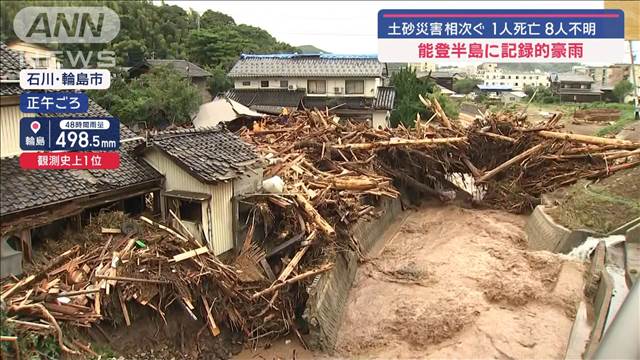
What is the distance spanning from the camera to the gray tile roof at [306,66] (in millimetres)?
32094

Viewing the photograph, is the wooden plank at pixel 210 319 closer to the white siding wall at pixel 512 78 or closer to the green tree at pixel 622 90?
the green tree at pixel 622 90

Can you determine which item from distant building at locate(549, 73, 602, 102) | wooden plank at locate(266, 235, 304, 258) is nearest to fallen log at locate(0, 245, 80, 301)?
wooden plank at locate(266, 235, 304, 258)

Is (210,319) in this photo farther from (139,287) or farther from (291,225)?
(291,225)

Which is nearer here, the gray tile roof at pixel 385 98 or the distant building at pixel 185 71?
the distant building at pixel 185 71

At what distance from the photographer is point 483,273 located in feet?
44.8

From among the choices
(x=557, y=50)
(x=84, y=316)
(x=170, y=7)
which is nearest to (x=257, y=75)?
(x=170, y=7)

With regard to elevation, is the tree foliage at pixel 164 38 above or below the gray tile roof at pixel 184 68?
above

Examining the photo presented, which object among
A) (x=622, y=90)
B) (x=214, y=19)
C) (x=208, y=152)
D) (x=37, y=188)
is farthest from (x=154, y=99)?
(x=622, y=90)

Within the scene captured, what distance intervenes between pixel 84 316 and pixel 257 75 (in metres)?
25.6

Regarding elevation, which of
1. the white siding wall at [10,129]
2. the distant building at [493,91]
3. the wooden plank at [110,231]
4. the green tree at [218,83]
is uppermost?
the distant building at [493,91]

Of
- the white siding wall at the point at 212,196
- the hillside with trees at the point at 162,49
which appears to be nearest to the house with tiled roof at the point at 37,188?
the white siding wall at the point at 212,196

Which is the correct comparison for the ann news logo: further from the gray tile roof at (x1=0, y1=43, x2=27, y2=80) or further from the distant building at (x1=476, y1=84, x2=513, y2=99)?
the distant building at (x1=476, y1=84, x2=513, y2=99)

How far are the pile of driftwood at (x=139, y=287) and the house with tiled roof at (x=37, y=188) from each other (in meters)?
0.53

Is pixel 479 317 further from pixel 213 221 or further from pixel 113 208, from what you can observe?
pixel 113 208
